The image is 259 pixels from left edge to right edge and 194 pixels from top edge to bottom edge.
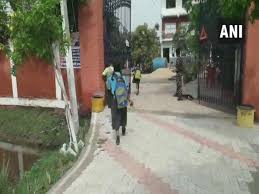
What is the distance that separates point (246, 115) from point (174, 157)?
2903 millimetres

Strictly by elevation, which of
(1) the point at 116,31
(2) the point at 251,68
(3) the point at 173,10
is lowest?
(2) the point at 251,68

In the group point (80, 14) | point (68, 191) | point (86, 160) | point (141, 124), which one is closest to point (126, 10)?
point (80, 14)

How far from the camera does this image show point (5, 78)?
1325 centimetres

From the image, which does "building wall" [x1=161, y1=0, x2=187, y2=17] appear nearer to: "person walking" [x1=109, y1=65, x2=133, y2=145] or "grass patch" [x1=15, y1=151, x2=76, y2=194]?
"person walking" [x1=109, y1=65, x2=133, y2=145]

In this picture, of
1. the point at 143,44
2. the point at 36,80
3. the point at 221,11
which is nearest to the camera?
the point at 221,11

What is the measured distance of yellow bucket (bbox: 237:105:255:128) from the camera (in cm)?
924

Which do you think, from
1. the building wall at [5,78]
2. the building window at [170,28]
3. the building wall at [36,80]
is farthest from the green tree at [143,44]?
the building wall at [36,80]

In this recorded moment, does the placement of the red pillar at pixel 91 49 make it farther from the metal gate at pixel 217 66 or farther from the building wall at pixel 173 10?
the building wall at pixel 173 10

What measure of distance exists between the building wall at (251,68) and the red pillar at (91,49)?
4126 mm

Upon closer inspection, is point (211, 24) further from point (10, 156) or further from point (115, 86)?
point (10, 156)

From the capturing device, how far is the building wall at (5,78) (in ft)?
43.0

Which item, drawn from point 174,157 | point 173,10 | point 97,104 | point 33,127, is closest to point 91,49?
point 97,104

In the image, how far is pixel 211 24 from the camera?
1124cm

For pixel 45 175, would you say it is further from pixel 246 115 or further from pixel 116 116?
pixel 246 115
